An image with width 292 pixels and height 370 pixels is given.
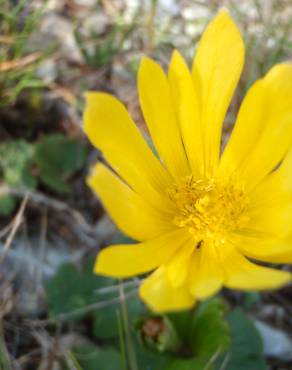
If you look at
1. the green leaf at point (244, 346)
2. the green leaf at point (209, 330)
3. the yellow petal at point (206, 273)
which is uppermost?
the yellow petal at point (206, 273)

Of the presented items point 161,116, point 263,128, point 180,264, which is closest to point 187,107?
point 161,116

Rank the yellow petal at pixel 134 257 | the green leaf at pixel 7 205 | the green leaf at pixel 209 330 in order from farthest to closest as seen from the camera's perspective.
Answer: the green leaf at pixel 7 205 → the green leaf at pixel 209 330 → the yellow petal at pixel 134 257

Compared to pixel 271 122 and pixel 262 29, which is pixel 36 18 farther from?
pixel 271 122

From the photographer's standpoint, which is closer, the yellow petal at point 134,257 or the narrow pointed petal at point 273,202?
the yellow petal at point 134,257

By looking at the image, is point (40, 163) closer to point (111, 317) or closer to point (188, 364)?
point (111, 317)

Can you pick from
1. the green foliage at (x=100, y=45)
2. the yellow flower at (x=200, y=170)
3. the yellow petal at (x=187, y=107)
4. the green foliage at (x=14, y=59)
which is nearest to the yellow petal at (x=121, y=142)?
the yellow flower at (x=200, y=170)

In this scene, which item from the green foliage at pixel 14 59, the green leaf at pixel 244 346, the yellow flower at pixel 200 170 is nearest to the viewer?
the yellow flower at pixel 200 170

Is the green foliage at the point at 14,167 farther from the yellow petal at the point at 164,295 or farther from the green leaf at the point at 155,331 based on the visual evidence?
the yellow petal at the point at 164,295
